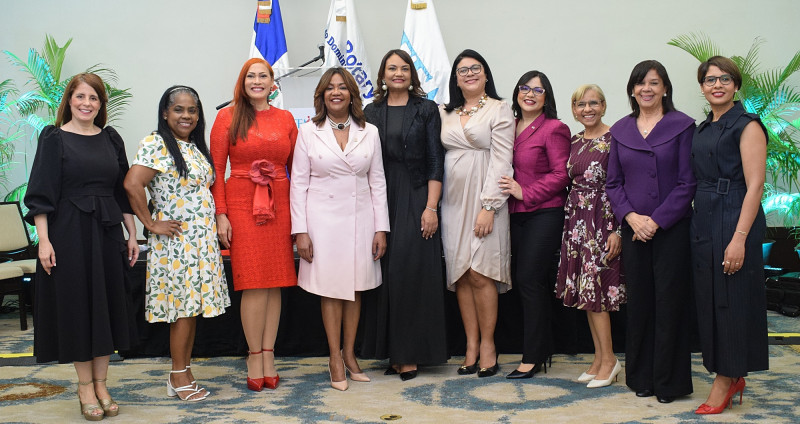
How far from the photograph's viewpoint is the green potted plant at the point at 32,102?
6.01 metres

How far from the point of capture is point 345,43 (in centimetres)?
606

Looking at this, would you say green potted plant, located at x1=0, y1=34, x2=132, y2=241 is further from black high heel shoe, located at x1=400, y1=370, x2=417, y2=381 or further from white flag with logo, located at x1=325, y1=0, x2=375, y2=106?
black high heel shoe, located at x1=400, y1=370, x2=417, y2=381

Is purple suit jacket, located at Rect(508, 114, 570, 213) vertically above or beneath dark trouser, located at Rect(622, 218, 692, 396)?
above

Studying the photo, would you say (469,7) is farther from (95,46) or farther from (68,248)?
(68,248)

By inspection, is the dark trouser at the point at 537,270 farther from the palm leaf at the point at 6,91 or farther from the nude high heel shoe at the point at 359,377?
the palm leaf at the point at 6,91

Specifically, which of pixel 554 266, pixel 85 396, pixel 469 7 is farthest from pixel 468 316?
pixel 469 7

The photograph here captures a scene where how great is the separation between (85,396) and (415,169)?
1.74 metres

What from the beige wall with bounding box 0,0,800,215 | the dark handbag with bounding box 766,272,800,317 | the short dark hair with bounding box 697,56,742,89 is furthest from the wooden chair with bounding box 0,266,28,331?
the dark handbag with bounding box 766,272,800,317

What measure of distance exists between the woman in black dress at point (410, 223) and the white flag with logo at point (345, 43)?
2.37m

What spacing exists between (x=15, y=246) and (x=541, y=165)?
13.6 feet

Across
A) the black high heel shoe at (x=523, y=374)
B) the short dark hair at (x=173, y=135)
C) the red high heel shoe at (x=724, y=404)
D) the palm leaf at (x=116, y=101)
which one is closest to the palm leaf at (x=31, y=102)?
the palm leaf at (x=116, y=101)

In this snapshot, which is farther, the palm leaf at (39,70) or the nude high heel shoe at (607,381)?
the palm leaf at (39,70)

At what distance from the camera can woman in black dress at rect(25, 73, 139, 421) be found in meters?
3.02

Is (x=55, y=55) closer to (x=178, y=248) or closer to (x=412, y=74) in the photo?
(x=178, y=248)
